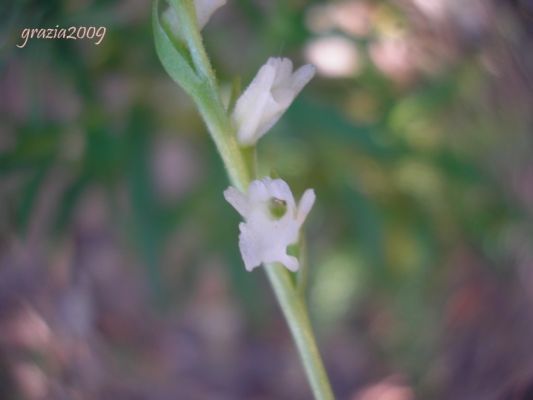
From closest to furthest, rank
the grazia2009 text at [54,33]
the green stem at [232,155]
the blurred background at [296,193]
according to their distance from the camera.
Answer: the green stem at [232,155], the grazia2009 text at [54,33], the blurred background at [296,193]

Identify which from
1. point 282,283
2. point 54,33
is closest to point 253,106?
point 282,283

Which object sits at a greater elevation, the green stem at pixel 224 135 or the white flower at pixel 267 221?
the green stem at pixel 224 135

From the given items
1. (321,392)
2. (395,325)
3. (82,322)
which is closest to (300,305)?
(321,392)

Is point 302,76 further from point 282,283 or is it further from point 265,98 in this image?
point 282,283

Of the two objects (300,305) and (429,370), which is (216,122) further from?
(429,370)

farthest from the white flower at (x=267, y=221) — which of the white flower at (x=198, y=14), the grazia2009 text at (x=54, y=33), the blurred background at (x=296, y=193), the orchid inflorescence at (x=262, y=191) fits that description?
the grazia2009 text at (x=54, y=33)

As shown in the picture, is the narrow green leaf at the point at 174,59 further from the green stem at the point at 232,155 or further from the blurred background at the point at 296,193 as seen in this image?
the blurred background at the point at 296,193
